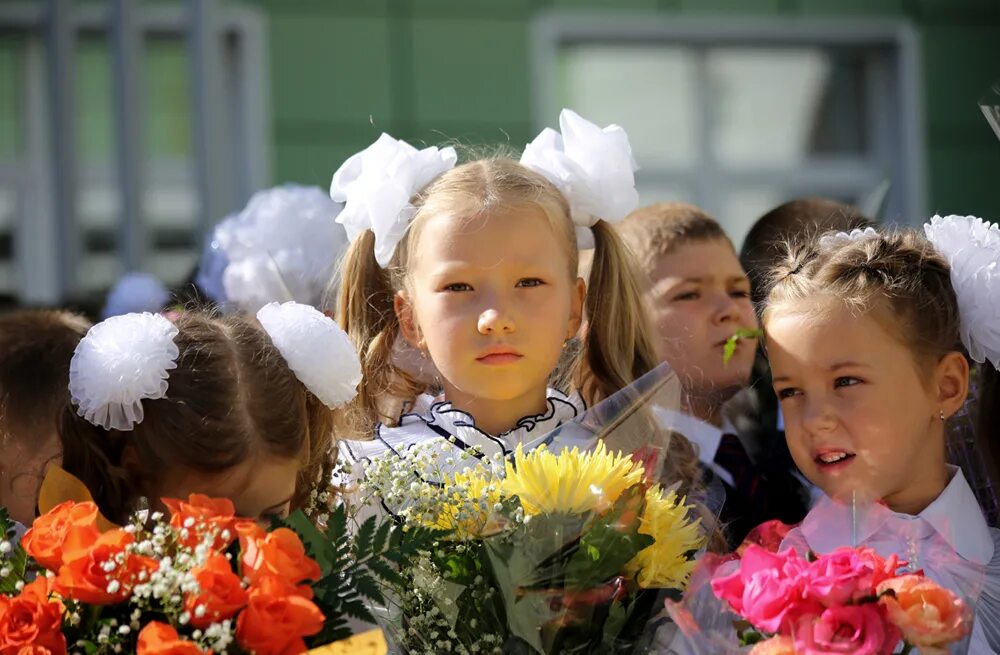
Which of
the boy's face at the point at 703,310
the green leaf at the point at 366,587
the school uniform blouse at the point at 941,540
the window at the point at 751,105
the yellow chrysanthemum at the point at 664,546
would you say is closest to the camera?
the green leaf at the point at 366,587

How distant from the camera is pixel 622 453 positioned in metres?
2.35

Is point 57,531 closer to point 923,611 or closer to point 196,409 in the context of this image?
point 196,409

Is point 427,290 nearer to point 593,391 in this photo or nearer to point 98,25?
point 593,391

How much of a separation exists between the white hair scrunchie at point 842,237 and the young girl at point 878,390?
0.05 metres

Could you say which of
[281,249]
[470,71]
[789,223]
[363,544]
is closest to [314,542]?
[363,544]

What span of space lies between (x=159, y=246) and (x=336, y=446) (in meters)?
5.76

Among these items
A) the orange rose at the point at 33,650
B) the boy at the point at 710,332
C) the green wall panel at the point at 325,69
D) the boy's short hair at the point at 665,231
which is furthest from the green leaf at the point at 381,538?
the green wall panel at the point at 325,69

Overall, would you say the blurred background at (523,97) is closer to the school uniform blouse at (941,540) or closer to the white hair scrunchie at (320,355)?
the white hair scrunchie at (320,355)

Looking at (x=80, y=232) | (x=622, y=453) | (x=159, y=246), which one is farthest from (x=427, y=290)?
(x=159, y=246)

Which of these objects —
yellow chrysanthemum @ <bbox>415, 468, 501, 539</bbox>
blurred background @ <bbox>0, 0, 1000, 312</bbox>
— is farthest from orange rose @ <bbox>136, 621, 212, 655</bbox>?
blurred background @ <bbox>0, 0, 1000, 312</bbox>

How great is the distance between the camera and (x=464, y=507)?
88.2 inches

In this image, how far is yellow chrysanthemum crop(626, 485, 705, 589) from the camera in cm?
222

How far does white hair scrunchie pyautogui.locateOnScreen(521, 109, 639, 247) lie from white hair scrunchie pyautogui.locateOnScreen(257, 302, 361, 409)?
27.9 inches

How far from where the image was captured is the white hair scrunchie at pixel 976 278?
104 inches
